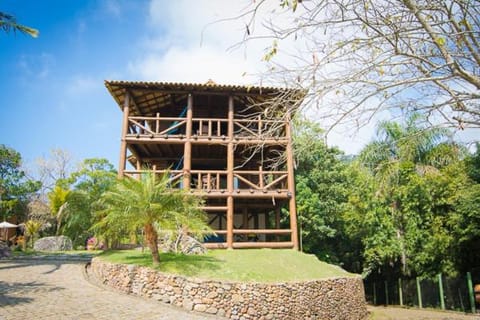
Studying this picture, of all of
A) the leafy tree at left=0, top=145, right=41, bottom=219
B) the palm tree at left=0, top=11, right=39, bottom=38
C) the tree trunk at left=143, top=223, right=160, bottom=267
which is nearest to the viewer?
the tree trunk at left=143, top=223, right=160, bottom=267

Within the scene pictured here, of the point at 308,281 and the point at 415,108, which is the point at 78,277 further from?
the point at 415,108

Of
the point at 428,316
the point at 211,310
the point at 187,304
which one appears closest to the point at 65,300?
the point at 187,304

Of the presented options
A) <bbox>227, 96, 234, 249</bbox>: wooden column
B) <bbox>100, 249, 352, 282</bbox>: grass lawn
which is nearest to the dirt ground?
<bbox>100, 249, 352, 282</bbox>: grass lawn

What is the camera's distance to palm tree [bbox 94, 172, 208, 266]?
33.1ft

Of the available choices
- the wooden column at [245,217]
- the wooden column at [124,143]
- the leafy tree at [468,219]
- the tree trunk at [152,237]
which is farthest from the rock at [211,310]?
the leafy tree at [468,219]

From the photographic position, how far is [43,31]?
11.9 metres

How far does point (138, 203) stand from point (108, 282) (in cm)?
283

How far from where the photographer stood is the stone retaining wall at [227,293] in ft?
31.0

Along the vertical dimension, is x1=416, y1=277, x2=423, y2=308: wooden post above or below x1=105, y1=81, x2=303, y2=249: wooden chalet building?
below

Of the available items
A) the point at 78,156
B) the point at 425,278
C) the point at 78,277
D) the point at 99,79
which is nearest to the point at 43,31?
the point at 99,79

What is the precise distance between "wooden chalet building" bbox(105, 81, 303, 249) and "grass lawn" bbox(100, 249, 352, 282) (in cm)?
155

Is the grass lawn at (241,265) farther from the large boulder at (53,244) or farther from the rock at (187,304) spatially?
the large boulder at (53,244)

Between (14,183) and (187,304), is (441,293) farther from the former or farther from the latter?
(14,183)

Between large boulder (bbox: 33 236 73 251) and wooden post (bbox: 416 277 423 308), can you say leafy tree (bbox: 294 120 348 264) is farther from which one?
large boulder (bbox: 33 236 73 251)
